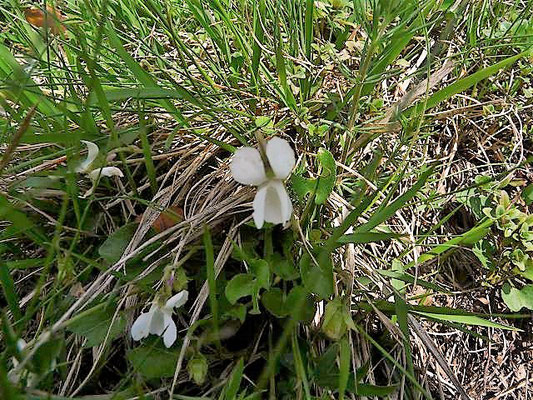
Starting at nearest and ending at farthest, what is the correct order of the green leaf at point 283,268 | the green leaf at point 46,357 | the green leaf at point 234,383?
the green leaf at point 46,357 → the green leaf at point 234,383 → the green leaf at point 283,268

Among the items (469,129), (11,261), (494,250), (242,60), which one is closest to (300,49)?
(242,60)

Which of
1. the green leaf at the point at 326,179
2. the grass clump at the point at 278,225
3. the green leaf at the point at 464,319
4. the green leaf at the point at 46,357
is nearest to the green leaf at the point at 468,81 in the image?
the grass clump at the point at 278,225

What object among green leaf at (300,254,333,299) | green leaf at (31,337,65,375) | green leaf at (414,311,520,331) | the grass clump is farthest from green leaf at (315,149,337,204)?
green leaf at (31,337,65,375)

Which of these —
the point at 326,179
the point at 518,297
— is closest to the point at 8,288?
the point at 326,179

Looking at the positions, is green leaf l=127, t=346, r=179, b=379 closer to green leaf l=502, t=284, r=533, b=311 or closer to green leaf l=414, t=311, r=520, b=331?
green leaf l=414, t=311, r=520, b=331

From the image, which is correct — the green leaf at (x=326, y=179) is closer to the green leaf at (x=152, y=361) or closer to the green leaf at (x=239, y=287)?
the green leaf at (x=239, y=287)
